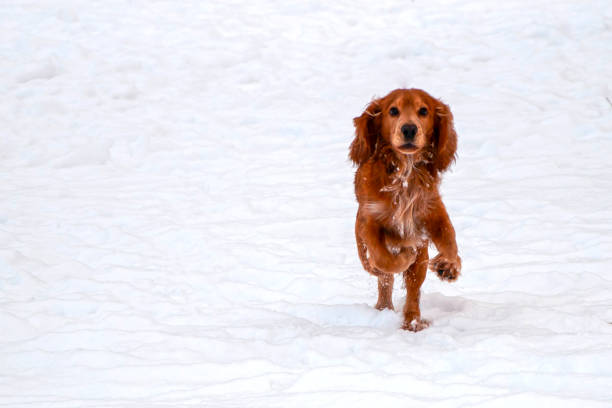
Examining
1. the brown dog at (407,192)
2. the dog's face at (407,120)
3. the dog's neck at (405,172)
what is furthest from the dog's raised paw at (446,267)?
the dog's face at (407,120)

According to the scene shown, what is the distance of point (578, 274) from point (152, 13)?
27.4ft

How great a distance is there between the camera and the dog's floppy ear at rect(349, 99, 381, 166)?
3633mm

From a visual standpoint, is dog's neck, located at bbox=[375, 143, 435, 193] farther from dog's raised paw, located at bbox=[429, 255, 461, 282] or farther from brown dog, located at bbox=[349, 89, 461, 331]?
dog's raised paw, located at bbox=[429, 255, 461, 282]

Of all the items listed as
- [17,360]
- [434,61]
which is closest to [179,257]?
[17,360]

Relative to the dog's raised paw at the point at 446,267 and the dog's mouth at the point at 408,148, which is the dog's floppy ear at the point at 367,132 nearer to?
the dog's mouth at the point at 408,148

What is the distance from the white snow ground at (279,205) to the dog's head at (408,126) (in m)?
0.90

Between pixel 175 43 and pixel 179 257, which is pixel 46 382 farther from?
pixel 175 43

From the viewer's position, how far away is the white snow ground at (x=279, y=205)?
2.95 metres

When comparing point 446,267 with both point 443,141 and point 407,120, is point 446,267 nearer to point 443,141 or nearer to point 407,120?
point 443,141

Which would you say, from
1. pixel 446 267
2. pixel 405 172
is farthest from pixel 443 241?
pixel 405 172

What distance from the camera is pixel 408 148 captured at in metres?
3.30

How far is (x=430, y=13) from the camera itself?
10.8 m

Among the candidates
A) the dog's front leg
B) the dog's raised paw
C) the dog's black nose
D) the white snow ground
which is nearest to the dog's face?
the dog's black nose

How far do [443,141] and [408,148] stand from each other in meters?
0.35
